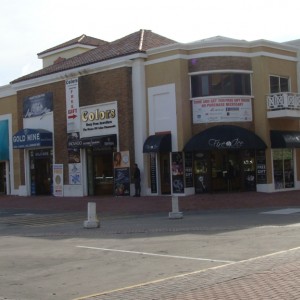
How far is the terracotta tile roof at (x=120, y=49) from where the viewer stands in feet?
98.7

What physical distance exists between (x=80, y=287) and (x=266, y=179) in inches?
820

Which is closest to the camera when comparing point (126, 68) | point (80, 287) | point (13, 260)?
point (80, 287)

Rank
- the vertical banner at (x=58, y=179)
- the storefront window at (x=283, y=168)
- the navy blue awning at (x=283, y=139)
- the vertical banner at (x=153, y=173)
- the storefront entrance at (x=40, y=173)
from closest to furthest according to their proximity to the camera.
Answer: the navy blue awning at (x=283, y=139)
the storefront window at (x=283, y=168)
the vertical banner at (x=153, y=173)
the vertical banner at (x=58, y=179)
the storefront entrance at (x=40, y=173)

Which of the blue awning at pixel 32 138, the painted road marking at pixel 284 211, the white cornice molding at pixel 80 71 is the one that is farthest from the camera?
the blue awning at pixel 32 138

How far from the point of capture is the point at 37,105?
3469 centimetres

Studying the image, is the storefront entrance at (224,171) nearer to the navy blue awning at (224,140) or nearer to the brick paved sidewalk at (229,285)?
the navy blue awning at (224,140)

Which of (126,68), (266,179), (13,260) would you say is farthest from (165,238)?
(126,68)

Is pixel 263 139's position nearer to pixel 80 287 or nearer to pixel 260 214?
pixel 260 214

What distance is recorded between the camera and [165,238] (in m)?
13.5

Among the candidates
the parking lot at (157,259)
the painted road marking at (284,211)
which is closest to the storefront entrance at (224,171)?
the painted road marking at (284,211)

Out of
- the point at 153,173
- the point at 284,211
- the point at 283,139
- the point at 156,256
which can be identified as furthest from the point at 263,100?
the point at 156,256

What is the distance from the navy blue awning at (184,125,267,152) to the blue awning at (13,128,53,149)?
10214 mm

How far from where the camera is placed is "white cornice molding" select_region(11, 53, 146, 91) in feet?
96.6

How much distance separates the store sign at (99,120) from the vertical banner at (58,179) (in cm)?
273
